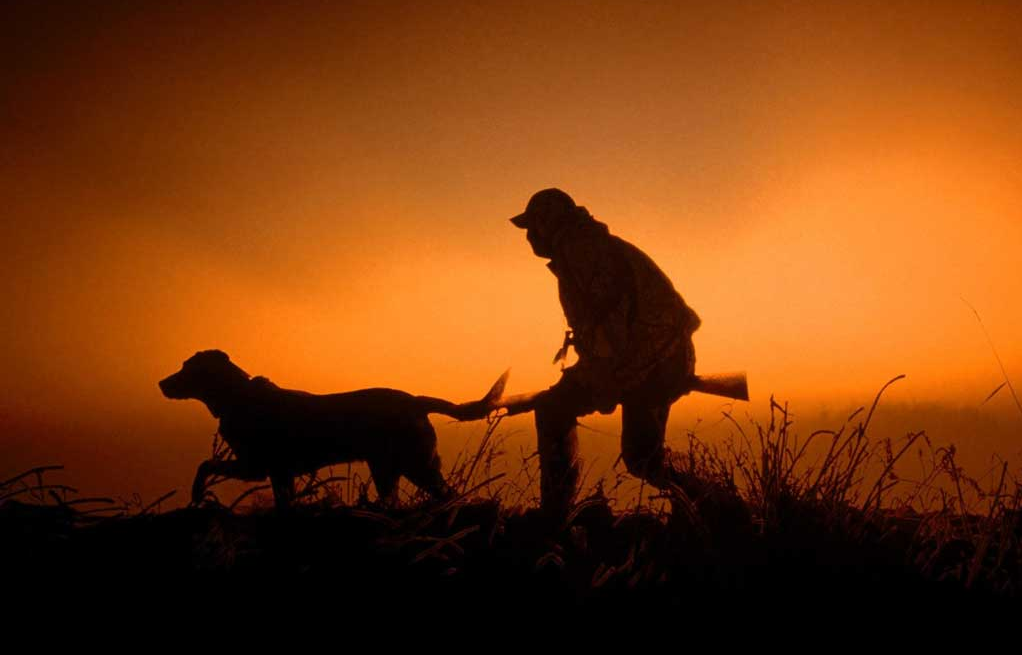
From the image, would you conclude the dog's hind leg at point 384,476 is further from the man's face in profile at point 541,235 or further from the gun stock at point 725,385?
the gun stock at point 725,385

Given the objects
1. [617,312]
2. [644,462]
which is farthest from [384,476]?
[617,312]

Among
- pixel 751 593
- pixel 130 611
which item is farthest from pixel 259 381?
pixel 751 593

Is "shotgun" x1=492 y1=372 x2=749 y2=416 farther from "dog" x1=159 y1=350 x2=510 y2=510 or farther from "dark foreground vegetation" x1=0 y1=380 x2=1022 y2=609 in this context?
"dark foreground vegetation" x1=0 y1=380 x2=1022 y2=609

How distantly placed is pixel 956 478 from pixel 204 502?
2.71 metres

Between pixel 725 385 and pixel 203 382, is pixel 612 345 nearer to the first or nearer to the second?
pixel 725 385

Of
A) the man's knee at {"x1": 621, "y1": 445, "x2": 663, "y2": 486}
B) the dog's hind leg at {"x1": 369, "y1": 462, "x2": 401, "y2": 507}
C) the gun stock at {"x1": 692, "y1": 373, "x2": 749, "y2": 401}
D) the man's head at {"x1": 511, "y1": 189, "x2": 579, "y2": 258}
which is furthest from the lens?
the dog's hind leg at {"x1": 369, "y1": 462, "x2": 401, "y2": 507}

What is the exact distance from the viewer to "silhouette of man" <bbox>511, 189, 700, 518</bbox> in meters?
3.82

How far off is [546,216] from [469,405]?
1724 millimetres

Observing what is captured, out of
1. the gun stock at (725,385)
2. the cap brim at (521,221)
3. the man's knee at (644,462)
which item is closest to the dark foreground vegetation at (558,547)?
the man's knee at (644,462)

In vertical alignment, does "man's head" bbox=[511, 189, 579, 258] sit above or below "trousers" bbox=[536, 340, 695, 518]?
above

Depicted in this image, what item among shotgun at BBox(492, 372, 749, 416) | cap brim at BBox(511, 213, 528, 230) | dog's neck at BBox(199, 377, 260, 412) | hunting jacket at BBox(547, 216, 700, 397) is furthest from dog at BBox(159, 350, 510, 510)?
cap brim at BBox(511, 213, 528, 230)

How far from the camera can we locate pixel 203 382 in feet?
16.0

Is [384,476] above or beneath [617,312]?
beneath

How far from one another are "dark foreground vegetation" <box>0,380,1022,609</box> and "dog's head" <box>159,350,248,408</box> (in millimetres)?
3172
